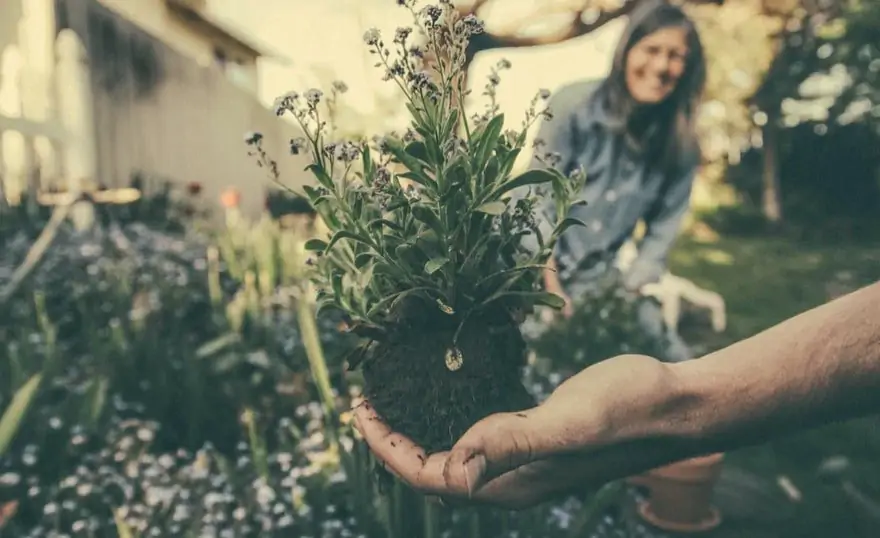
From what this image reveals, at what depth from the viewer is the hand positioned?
962mm

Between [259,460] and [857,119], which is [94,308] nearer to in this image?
[259,460]

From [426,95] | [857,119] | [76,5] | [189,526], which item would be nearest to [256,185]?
[76,5]

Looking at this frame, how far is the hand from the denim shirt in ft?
2.81

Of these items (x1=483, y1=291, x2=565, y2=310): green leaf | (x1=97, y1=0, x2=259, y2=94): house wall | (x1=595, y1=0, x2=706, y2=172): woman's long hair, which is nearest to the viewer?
(x1=483, y1=291, x2=565, y2=310): green leaf

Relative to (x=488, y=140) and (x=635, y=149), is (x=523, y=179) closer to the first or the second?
(x=488, y=140)

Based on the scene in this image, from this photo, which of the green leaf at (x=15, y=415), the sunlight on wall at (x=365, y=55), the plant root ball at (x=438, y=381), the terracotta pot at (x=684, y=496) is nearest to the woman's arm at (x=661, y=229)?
the sunlight on wall at (x=365, y=55)

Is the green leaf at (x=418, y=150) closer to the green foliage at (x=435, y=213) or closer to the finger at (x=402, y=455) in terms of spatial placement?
the green foliage at (x=435, y=213)

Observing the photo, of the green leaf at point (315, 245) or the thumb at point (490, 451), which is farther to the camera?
the green leaf at point (315, 245)

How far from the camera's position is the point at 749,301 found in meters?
1.75

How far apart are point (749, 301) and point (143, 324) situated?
4.90ft

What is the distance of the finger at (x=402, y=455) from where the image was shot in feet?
3.50

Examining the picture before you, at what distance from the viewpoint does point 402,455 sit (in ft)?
3.72

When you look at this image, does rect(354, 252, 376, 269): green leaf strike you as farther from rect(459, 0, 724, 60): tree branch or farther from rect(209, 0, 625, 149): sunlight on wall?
rect(459, 0, 724, 60): tree branch

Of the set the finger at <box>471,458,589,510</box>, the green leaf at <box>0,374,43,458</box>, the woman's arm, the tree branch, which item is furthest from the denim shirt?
the green leaf at <box>0,374,43,458</box>
